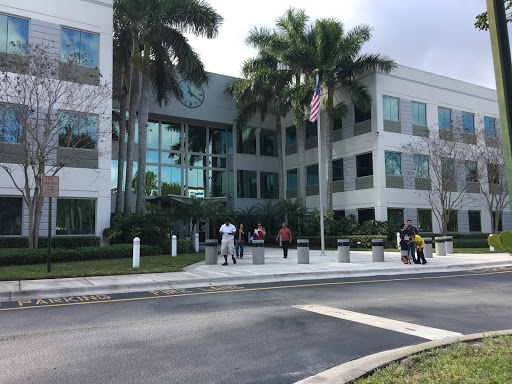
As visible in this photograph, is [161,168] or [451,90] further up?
[451,90]

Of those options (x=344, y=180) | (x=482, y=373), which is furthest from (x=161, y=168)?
(x=482, y=373)

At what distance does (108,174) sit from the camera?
912 inches

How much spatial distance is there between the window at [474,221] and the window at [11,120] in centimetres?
3152

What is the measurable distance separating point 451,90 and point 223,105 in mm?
18568

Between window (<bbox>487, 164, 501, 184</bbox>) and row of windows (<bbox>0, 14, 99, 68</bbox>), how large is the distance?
26872mm

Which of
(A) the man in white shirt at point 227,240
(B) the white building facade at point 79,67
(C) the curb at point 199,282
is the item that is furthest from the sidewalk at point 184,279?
(B) the white building facade at point 79,67

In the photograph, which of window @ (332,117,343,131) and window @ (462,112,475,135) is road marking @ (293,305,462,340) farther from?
window @ (462,112,475,135)

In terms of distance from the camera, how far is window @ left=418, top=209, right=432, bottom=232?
3098 cm

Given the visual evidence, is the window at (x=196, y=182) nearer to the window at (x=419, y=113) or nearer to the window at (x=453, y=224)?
the window at (x=419, y=113)

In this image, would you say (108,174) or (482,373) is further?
(108,174)

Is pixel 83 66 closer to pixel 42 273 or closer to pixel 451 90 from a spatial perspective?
pixel 42 273

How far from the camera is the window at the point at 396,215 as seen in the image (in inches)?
1164

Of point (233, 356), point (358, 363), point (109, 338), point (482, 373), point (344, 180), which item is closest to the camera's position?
point (482, 373)

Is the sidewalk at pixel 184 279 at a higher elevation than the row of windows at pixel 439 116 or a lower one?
lower
